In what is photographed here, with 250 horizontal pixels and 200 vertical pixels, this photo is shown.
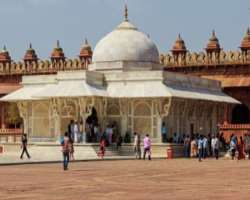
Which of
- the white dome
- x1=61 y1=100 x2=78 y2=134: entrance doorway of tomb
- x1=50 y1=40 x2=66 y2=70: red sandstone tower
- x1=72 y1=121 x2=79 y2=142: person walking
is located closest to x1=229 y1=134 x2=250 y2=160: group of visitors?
x1=72 y1=121 x2=79 y2=142: person walking

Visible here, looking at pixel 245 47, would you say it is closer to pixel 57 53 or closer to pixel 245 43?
pixel 245 43

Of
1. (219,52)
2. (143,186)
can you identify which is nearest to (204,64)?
(219,52)

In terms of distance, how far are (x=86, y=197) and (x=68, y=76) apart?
20.4 meters

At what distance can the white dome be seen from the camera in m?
36.4

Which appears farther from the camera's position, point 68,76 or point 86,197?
point 68,76

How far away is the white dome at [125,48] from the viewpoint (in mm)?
36375

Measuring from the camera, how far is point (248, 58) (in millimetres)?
45156

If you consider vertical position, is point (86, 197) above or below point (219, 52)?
below

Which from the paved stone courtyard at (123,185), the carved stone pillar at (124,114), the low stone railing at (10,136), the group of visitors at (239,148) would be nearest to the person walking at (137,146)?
the carved stone pillar at (124,114)

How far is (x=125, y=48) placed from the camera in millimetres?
36438

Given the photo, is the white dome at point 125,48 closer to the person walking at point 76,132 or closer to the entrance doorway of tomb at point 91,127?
the entrance doorway of tomb at point 91,127

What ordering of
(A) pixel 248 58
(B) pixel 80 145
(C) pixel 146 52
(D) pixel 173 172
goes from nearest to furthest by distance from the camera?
1. (D) pixel 173 172
2. (B) pixel 80 145
3. (C) pixel 146 52
4. (A) pixel 248 58

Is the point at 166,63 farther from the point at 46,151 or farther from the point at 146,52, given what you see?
the point at 46,151

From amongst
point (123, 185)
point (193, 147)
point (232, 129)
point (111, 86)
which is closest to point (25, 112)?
point (111, 86)
